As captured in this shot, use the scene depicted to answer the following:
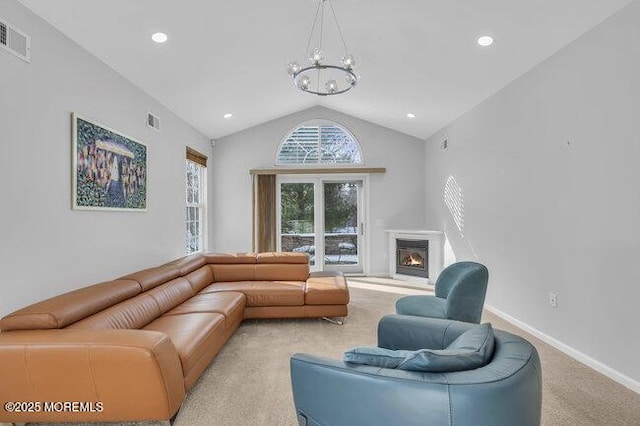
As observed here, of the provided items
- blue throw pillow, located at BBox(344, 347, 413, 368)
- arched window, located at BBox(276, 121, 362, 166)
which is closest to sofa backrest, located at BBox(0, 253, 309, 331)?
blue throw pillow, located at BBox(344, 347, 413, 368)

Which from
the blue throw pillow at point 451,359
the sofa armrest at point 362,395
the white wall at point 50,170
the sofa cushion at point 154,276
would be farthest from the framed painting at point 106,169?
the blue throw pillow at point 451,359

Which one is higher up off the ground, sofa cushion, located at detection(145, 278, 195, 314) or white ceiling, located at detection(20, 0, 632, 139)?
white ceiling, located at detection(20, 0, 632, 139)

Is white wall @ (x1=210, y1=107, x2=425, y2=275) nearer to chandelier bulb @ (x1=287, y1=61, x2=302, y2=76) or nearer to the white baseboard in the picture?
the white baseboard

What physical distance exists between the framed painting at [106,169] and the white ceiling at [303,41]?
0.67 metres

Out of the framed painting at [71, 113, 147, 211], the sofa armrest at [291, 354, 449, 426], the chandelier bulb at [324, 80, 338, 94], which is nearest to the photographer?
the sofa armrest at [291, 354, 449, 426]

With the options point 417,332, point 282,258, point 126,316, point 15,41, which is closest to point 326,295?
point 282,258

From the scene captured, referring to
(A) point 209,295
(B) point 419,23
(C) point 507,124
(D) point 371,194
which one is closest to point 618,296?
(C) point 507,124

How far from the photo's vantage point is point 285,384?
8.41ft

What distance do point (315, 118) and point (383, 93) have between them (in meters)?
1.95

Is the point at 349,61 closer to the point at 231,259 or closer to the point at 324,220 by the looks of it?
the point at 231,259

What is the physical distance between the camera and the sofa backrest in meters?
2.10

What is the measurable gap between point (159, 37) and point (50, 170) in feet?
4.58

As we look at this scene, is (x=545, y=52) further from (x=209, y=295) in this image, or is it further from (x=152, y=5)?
(x=209, y=295)

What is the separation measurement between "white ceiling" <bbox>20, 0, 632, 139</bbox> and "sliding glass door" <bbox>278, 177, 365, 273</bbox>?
2182mm
